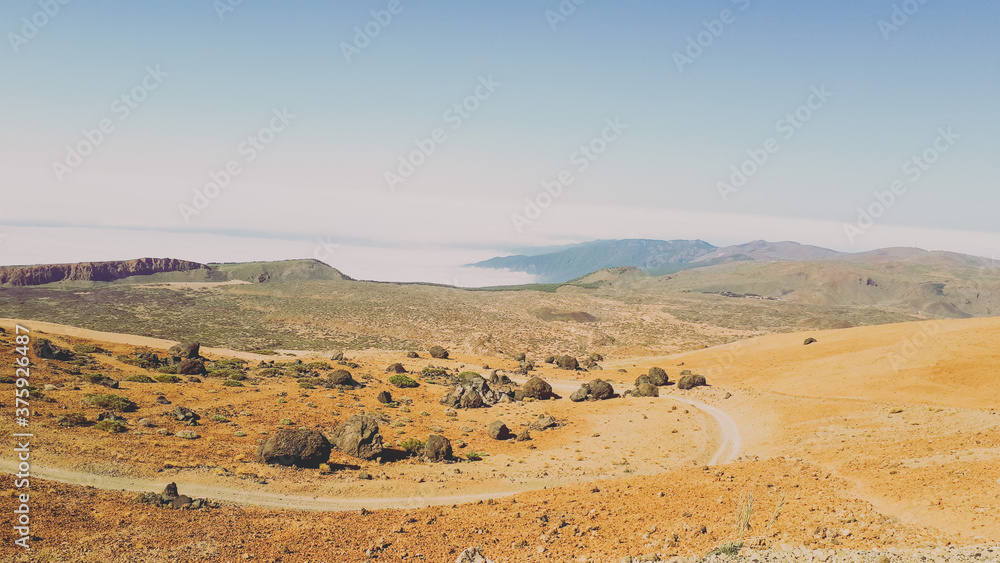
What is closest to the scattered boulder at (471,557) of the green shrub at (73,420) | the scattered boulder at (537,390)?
the green shrub at (73,420)

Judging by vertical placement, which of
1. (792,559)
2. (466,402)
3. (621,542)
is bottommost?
(466,402)

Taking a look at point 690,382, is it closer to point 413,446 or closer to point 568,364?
point 568,364

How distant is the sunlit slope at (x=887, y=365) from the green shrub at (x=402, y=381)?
104ft

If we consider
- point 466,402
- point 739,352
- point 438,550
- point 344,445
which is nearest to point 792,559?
point 438,550

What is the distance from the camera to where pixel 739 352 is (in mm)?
66125

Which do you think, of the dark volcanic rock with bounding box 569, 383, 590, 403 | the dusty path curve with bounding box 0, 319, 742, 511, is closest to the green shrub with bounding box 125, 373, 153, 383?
the dusty path curve with bounding box 0, 319, 742, 511

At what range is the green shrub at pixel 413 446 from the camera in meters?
28.3

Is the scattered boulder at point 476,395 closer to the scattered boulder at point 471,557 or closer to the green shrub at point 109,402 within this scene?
the green shrub at point 109,402

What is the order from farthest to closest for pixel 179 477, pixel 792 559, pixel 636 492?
pixel 179 477 → pixel 636 492 → pixel 792 559

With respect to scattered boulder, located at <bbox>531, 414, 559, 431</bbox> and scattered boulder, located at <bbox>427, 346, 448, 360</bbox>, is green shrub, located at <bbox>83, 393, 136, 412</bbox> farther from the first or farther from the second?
scattered boulder, located at <bbox>427, 346, 448, 360</bbox>

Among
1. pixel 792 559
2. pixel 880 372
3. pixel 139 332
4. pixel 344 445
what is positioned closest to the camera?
pixel 792 559

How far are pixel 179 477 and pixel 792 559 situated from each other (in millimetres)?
23193

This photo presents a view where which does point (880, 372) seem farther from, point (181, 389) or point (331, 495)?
point (181, 389)

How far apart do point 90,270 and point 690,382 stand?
600ft
